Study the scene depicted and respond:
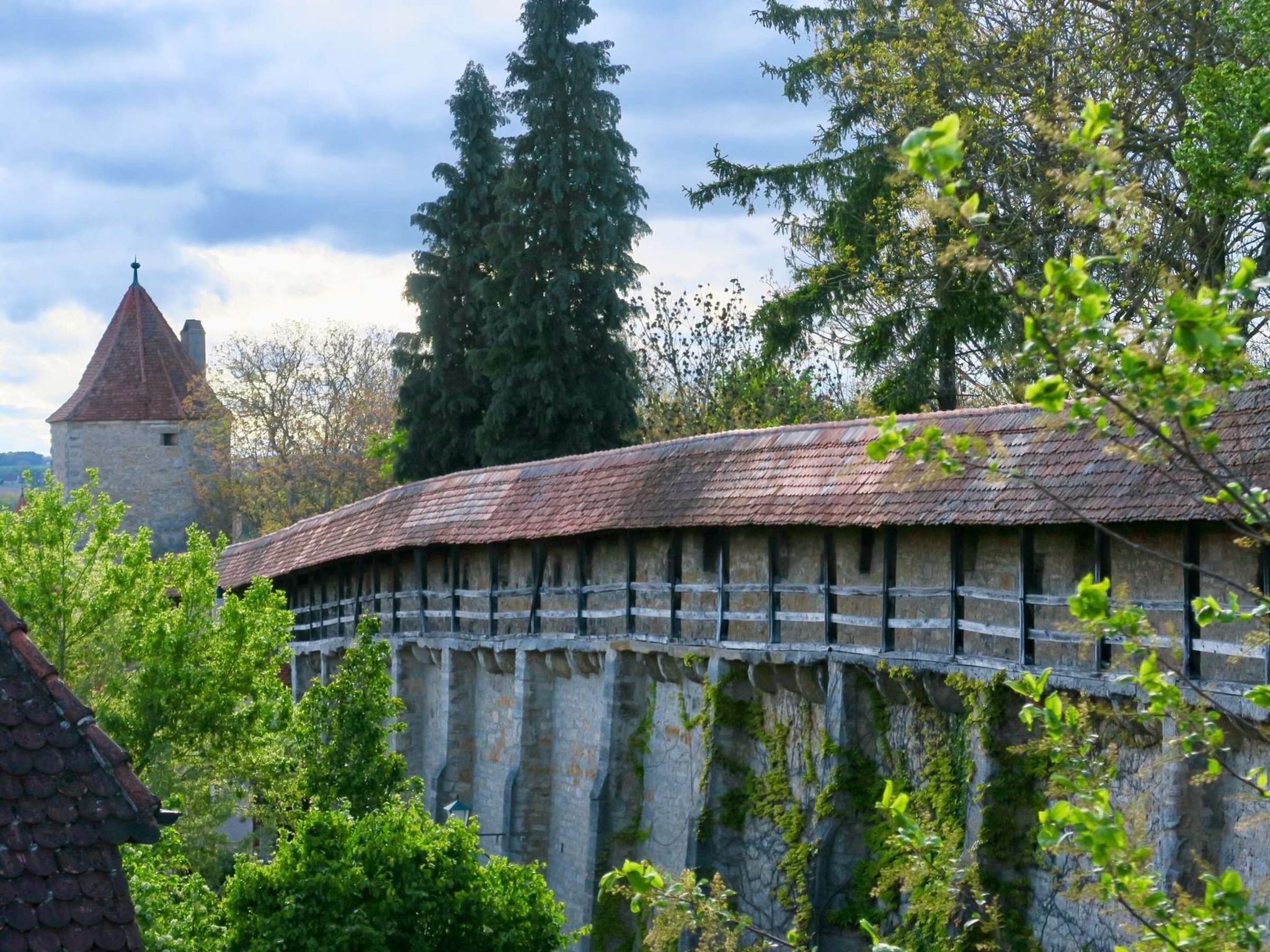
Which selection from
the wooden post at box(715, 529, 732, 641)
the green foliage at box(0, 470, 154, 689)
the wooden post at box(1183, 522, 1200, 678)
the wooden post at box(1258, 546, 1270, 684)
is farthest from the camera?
the green foliage at box(0, 470, 154, 689)

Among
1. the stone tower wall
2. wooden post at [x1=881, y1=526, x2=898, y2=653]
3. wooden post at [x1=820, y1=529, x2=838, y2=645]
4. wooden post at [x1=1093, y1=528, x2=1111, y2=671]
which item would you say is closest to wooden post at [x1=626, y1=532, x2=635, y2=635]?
wooden post at [x1=820, y1=529, x2=838, y2=645]

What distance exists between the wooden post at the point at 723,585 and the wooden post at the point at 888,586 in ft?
7.40

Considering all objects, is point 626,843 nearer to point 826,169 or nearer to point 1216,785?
point 1216,785

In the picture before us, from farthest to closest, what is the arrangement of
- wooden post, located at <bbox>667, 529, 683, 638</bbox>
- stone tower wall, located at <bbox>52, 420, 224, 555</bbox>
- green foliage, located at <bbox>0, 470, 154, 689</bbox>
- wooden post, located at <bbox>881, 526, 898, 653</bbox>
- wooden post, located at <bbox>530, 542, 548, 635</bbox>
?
stone tower wall, located at <bbox>52, 420, 224, 555</bbox>
wooden post, located at <bbox>530, 542, 548, 635</bbox>
green foliage, located at <bbox>0, 470, 154, 689</bbox>
wooden post, located at <bbox>667, 529, 683, 638</bbox>
wooden post, located at <bbox>881, 526, 898, 653</bbox>

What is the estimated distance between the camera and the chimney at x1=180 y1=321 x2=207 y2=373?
5216 centimetres

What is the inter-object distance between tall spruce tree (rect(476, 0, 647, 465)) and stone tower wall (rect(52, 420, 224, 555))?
2220 centimetres

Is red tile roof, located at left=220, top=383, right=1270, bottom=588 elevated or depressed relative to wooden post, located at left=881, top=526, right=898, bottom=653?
elevated

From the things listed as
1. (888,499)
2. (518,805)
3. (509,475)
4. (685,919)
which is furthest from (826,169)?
(685,919)

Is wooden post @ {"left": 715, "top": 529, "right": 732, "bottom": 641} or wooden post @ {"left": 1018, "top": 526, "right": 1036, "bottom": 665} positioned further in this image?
wooden post @ {"left": 715, "top": 529, "right": 732, "bottom": 641}

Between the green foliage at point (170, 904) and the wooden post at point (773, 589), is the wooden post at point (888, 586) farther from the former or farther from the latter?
the green foliage at point (170, 904)

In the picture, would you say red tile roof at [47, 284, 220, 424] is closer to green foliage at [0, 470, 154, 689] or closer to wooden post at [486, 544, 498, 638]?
wooden post at [486, 544, 498, 638]

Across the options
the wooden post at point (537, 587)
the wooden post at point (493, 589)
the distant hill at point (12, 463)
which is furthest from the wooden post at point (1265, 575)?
the distant hill at point (12, 463)

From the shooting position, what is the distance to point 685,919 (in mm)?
5809

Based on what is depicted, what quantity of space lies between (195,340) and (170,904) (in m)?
43.6
